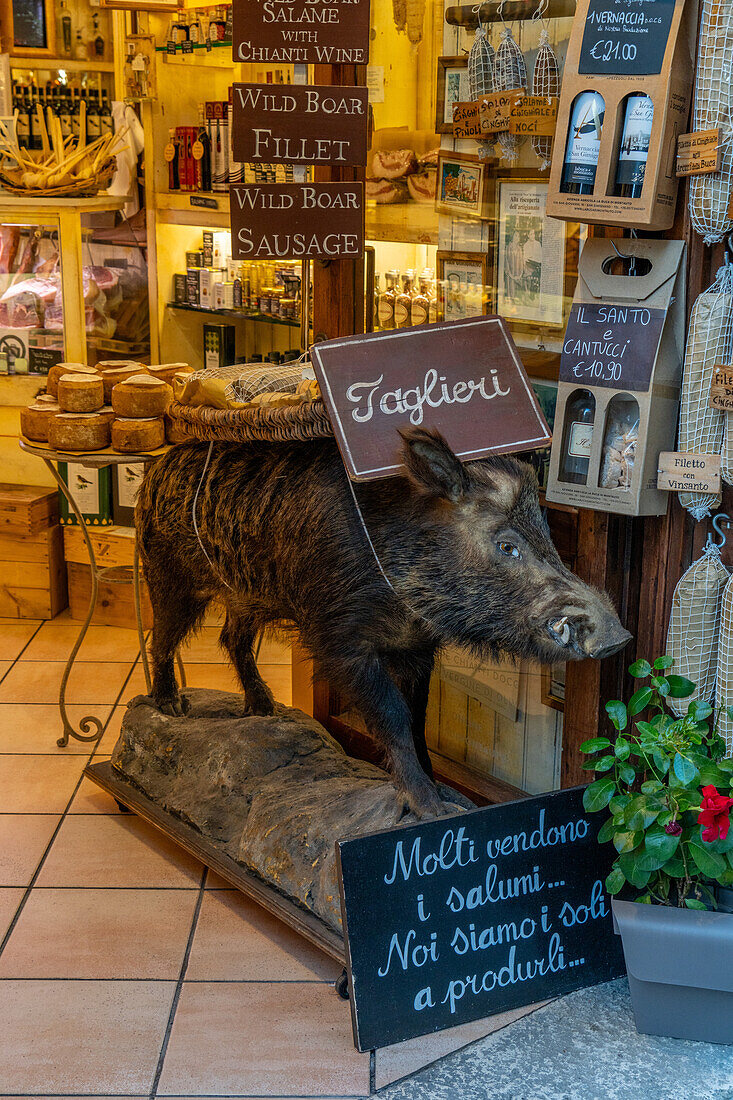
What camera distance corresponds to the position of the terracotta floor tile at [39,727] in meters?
4.14

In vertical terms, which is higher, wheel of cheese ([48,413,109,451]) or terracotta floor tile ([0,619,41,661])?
wheel of cheese ([48,413,109,451])

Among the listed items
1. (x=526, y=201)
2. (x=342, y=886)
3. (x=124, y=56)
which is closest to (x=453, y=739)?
(x=342, y=886)

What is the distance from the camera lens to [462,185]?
330 centimetres

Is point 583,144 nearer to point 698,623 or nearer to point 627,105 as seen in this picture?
point 627,105

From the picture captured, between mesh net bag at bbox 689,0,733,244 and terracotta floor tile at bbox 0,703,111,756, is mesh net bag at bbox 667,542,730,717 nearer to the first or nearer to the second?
mesh net bag at bbox 689,0,733,244

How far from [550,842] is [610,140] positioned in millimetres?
1525

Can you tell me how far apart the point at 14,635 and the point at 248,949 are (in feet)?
8.65

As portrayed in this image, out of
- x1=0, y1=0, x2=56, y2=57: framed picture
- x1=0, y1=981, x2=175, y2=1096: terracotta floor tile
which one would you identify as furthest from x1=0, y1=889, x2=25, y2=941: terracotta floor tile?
x1=0, y1=0, x2=56, y2=57: framed picture

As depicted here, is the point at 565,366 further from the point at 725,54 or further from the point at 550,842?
the point at 550,842

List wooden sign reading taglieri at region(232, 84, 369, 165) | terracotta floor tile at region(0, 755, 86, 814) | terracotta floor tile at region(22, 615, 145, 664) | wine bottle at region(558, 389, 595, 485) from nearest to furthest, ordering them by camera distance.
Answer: wine bottle at region(558, 389, 595, 485)
wooden sign reading taglieri at region(232, 84, 369, 165)
terracotta floor tile at region(0, 755, 86, 814)
terracotta floor tile at region(22, 615, 145, 664)

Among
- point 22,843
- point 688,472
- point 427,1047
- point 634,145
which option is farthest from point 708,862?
point 22,843

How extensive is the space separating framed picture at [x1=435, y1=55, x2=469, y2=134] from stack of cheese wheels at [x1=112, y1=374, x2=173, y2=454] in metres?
1.10

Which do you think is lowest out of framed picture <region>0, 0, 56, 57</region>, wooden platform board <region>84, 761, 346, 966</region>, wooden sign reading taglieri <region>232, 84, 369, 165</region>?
wooden platform board <region>84, 761, 346, 966</region>

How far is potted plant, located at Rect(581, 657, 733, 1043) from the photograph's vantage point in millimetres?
2465
